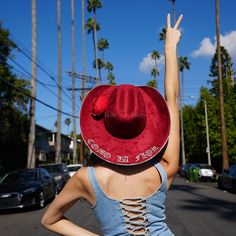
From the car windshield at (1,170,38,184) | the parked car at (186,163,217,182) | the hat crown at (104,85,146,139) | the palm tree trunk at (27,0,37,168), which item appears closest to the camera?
the hat crown at (104,85,146,139)

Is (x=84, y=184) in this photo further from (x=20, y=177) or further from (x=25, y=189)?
(x=20, y=177)

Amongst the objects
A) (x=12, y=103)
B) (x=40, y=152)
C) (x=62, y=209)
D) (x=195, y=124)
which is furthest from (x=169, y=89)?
(x=40, y=152)

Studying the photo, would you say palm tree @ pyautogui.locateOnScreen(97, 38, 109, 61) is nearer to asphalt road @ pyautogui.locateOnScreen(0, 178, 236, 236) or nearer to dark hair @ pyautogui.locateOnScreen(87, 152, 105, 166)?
asphalt road @ pyautogui.locateOnScreen(0, 178, 236, 236)

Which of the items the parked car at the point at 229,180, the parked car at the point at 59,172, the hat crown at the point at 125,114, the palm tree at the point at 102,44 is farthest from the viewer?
the palm tree at the point at 102,44

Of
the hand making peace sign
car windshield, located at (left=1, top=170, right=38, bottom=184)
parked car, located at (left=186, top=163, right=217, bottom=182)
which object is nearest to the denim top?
the hand making peace sign

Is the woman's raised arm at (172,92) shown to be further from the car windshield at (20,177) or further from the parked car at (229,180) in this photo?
the parked car at (229,180)

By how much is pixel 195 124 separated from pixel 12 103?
97.7 feet

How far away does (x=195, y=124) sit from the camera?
178ft

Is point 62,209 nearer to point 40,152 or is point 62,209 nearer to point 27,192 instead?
point 27,192

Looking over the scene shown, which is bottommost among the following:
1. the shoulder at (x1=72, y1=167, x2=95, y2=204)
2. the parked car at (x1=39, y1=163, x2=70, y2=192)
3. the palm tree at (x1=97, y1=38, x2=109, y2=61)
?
the shoulder at (x1=72, y1=167, x2=95, y2=204)

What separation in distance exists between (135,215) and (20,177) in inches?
603

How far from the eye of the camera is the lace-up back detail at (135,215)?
204cm

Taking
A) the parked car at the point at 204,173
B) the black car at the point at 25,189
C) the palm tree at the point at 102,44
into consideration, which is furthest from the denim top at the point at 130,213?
the palm tree at the point at 102,44

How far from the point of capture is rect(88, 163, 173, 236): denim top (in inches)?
80.5
